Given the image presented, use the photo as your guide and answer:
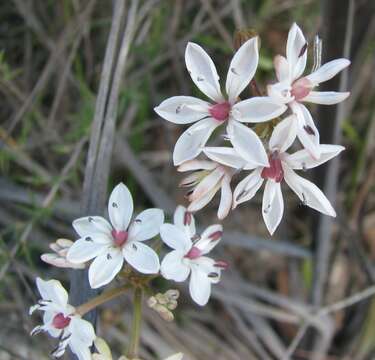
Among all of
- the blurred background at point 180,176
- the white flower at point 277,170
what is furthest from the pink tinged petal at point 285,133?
the blurred background at point 180,176

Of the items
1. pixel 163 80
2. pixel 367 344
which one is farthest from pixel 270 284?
pixel 163 80

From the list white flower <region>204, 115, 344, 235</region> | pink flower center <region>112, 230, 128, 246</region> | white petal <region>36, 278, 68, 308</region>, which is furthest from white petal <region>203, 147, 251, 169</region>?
white petal <region>36, 278, 68, 308</region>

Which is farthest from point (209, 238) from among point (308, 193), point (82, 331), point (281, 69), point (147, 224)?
point (281, 69)

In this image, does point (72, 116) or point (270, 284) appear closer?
point (72, 116)

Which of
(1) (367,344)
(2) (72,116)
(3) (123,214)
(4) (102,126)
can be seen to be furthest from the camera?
(1) (367,344)

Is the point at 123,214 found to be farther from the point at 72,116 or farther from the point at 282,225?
the point at 282,225
